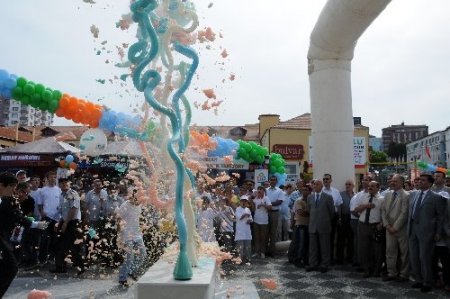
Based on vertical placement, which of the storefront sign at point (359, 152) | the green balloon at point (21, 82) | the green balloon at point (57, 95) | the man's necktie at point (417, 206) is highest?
the green balloon at point (21, 82)

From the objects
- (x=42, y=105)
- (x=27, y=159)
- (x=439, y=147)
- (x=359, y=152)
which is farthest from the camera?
(x=439, y=147)

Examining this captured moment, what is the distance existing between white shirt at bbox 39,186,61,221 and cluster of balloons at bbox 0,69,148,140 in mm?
1971

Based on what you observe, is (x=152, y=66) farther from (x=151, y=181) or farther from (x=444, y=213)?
(x=444, y=213)

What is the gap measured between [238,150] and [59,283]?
7.82 meters

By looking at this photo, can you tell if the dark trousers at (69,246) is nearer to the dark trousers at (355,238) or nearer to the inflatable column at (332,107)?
the inflatable column at (332,107)

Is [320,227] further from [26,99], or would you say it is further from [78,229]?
[26,99]

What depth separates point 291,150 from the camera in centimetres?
2581

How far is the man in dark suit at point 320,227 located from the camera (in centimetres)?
744

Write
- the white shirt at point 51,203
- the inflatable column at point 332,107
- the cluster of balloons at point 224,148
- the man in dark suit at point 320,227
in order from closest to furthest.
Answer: the man in dark suit at point 320,227 → the inflatable column at point 332,107 → the white shirt at point 51,203 → the cluster of balloons at point 224,148

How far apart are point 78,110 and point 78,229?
3.70 meters

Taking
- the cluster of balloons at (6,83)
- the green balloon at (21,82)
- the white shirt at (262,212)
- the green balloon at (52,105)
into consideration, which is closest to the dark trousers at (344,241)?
the white shirt at (262,212)

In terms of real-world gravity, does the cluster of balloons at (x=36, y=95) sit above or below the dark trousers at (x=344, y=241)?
above

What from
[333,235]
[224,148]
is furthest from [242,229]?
[224,148]

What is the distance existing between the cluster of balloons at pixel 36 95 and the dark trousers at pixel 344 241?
699 centimetres
